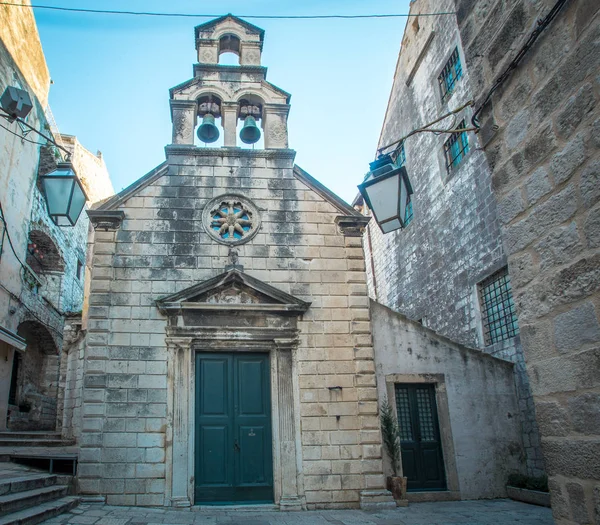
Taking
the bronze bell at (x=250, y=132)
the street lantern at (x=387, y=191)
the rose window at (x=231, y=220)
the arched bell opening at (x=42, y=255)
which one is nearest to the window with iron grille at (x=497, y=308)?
the rose window at (x=231, y=220)

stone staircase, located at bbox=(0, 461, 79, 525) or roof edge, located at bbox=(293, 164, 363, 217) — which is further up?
roof edge, located at bbox=(293, 164, 363, 217)

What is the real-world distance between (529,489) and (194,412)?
18.9 ft

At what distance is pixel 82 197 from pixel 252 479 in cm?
501

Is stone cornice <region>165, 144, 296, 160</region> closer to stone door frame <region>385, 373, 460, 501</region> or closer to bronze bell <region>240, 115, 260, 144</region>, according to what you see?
bronze bell <region>240, 115, 260, 144</region>

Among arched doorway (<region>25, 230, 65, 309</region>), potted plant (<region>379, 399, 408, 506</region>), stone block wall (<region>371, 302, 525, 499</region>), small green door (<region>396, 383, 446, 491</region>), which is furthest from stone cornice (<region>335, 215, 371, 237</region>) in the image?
arched doorway (<region>25, 230, 65, 309</region>)

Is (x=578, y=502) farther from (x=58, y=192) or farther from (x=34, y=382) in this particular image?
(x=34, y=382)

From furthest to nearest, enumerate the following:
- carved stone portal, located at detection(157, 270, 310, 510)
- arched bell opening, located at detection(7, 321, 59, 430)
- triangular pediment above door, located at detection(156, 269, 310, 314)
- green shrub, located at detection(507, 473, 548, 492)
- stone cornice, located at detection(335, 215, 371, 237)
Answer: arched bell opening, located at detection(7, 321, 59, 430), stone cornice, located at detection(335, 215, 371, 237), triangular pediment above door, located at detection(156, 269, 310, 314), green shrub, located at detection(507, 473, 548, 492), carved stone portal, located at detection(157, 270, 310, 510)

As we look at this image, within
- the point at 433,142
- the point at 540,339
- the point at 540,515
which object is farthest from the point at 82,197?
the point at 433,142

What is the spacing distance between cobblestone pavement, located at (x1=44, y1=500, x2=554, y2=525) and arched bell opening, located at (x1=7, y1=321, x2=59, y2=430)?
709 centimetres

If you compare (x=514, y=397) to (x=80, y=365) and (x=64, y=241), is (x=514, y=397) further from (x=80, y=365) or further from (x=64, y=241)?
(x=64, y=241)

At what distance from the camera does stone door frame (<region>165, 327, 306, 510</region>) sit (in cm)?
790

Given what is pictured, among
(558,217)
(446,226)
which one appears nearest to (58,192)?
(558,217)

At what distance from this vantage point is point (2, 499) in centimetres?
577

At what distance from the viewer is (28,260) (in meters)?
15.0
